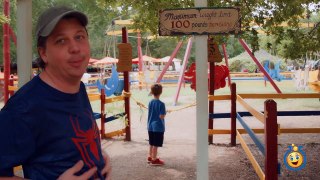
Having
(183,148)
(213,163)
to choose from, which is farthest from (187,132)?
(213,163)

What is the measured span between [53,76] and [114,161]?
5.09 metres

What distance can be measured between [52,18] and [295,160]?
532 cm

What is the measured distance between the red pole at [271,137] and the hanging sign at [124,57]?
4541 millimetres

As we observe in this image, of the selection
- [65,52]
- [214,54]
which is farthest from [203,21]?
[214,54]

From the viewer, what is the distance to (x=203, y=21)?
3082 mm

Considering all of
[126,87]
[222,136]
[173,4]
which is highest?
[173,4]

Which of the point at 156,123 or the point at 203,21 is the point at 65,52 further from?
the point at 156,123

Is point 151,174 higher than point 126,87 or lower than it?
lower

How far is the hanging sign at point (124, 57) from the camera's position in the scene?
7.34 metres

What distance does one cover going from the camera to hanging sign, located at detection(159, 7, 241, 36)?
306cm

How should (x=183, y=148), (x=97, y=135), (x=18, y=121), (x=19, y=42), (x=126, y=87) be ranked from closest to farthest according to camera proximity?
1. (x=18, y=121)
2. (x=97, y=135)
3. (x=19, y=42)
4. (x=183, y=148)
5. (x=126, y=87)

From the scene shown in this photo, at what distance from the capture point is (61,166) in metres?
1.43

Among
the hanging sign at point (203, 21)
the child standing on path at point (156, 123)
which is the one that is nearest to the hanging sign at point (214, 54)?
the child standing on path at point (156, 123)

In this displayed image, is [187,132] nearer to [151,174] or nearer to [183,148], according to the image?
[183,148]
